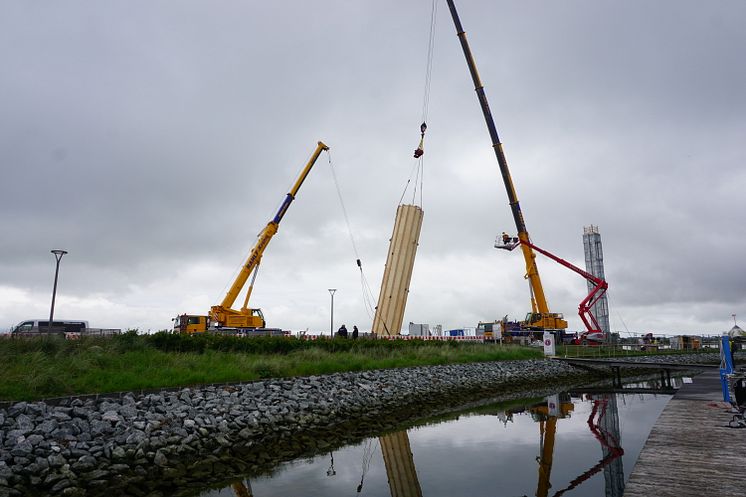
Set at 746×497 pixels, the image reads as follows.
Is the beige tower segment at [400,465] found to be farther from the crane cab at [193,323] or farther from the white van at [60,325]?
Answer: the white van at [60,325]

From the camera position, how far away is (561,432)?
44.9 feet

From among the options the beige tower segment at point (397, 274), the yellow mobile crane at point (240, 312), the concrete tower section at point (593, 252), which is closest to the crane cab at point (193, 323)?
the yellow mobile crane at point (240, 312)

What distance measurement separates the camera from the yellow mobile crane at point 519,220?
38.5 m

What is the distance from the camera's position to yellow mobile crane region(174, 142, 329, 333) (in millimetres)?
31141

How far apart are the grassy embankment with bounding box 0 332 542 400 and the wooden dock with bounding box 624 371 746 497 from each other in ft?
33.5

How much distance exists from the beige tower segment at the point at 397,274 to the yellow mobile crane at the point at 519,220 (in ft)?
28.9

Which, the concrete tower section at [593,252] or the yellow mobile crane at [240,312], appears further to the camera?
the concrete tower section at [593,252]

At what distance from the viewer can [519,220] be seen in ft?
128

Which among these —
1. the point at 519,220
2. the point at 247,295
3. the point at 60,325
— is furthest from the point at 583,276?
the point at 60,325

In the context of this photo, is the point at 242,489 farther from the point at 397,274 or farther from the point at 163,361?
the point at 397,274

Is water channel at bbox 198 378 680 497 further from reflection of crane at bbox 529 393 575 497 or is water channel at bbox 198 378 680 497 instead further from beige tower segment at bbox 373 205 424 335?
beige tower segment at bbox 373 205 424 335

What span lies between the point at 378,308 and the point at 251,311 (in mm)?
8807

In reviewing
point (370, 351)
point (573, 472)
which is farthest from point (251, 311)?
point (573, 472)

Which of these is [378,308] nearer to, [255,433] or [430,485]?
[255,433]
